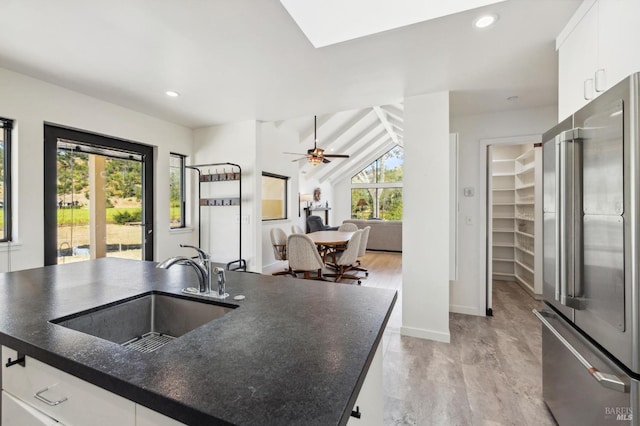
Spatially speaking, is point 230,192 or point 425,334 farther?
point 230,192

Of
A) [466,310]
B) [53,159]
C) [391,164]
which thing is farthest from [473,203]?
[391,164]

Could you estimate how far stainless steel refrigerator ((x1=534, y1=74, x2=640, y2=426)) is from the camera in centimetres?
103

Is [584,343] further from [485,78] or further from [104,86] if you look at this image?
[104,86]

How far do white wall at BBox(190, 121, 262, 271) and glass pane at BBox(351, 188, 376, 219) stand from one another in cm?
710

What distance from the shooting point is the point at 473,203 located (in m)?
3.45

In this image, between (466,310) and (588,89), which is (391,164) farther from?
(588,89)

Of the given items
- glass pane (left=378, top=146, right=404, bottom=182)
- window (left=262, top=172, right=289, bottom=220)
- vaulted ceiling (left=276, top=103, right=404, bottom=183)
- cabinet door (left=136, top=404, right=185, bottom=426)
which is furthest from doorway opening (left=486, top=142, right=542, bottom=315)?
glass pane (left=378, top=146, right=404, bottom=182)

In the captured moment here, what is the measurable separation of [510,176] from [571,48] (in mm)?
3551

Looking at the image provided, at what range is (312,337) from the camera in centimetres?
90

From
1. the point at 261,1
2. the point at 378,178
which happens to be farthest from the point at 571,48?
the point at 378,178

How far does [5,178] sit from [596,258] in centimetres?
419

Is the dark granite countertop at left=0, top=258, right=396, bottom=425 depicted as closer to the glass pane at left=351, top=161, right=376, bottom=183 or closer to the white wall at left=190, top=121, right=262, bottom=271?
the white wall at left=190, top=121, right=262, bottom=271

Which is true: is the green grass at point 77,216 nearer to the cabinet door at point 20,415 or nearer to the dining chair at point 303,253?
the dining chair at point 303,253
